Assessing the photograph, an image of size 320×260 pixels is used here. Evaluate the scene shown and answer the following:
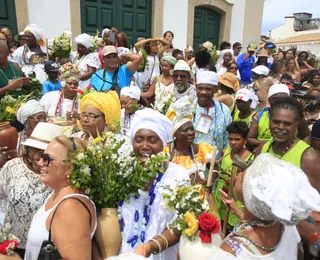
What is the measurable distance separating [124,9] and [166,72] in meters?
6.86

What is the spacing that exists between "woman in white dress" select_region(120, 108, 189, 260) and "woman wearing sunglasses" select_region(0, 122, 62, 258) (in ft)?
2.44

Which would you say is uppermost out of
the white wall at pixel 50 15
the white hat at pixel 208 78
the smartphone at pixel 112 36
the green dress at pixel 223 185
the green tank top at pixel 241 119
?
the white wall at pixel 50 15

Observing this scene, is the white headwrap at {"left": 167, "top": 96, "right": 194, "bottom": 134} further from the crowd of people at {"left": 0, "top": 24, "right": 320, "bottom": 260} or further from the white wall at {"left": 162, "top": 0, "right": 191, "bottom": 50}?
the white wall at {"left": 162, "top": 0, "right": 191, "bottom": 50}

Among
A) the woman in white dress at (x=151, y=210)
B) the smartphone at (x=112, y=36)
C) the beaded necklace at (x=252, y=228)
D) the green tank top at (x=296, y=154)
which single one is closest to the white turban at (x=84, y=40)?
the smartphone at (x=112, y=36)

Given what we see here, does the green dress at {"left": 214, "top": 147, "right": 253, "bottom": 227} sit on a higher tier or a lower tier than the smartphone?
lower

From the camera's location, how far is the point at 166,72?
653 centimetres

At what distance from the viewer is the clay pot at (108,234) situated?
1.98m

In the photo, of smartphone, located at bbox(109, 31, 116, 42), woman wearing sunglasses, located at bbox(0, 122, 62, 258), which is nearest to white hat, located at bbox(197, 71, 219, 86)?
woman wearing sunglasses, located at bbox(0, 122, 62, 258)

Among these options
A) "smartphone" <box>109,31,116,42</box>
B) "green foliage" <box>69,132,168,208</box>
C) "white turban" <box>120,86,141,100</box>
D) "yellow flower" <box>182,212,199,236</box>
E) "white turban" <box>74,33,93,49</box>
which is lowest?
"yellow flower" <box>182,212,199,236</box>

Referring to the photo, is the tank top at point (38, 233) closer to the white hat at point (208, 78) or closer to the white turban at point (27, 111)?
the white turban at point (27, 111)

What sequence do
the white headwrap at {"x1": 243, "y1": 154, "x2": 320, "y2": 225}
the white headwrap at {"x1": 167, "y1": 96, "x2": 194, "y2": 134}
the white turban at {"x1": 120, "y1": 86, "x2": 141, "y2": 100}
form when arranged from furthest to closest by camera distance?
the white turban at {"x1": 120, "y1": 86, "x2": 141, "y2": 100}
the white headwrap at {"x1": 167, "y1": 96, "x2": 194, "y2": 134}
the white headwrap at {"x1": 243, "y1": 154, "x2": 320, "y2": 225}

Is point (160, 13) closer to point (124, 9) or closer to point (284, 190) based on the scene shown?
point (124, 9)

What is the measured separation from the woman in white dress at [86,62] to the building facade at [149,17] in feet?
13.2

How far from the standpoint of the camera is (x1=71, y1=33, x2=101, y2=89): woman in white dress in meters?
6.33
